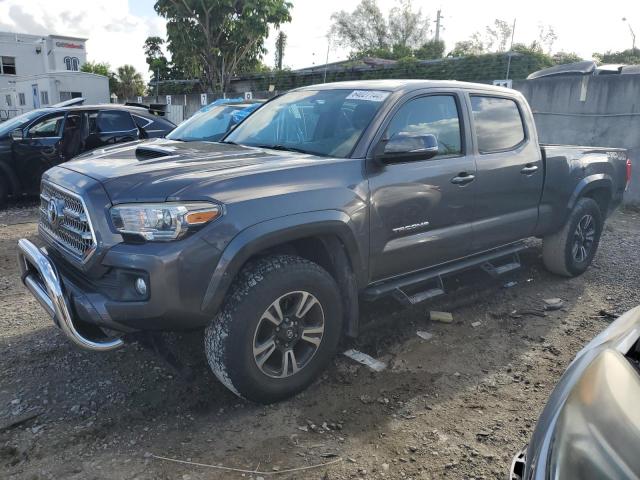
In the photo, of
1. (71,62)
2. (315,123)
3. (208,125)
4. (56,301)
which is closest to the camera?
(56,301)

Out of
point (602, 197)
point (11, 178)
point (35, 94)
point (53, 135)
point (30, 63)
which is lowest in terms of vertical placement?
point (11, 178)

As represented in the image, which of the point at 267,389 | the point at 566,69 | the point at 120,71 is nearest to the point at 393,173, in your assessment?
the point at 267,389

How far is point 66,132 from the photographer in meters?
8.42

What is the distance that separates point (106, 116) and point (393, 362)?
284 inches

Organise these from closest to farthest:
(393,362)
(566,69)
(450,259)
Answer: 1. (393,362)
2. (450,259)
3. (566,69)

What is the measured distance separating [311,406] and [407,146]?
168 cm

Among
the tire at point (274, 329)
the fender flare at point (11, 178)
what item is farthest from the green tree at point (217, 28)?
the tire at point (274, 329)

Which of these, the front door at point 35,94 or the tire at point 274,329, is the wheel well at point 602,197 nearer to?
the tire at point 274,329

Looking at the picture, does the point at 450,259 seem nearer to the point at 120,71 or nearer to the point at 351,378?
the point at 351,378

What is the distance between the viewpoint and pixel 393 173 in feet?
11.2

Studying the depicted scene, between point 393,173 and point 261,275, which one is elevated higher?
point 393,173

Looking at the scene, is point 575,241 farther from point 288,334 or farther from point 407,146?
point 288,334

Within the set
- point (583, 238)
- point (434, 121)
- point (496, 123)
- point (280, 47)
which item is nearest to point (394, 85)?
point (434, 121)

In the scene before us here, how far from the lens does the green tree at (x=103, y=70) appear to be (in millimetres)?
38906
